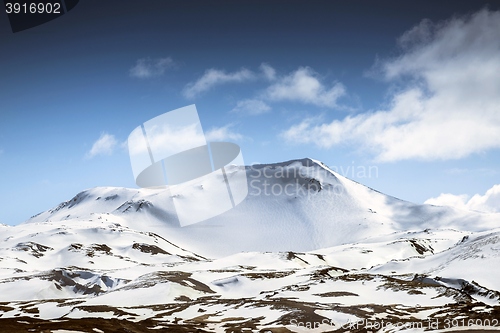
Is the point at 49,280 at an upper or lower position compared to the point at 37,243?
lower

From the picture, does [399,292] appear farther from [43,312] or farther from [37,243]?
[37,243]

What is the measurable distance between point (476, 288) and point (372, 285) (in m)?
21.1

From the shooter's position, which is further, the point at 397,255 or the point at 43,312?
the point at 397,255

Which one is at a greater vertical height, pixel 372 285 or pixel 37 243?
pixel 37 243

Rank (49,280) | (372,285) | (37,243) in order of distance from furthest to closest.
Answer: (37,243), (49,280), (372,285)

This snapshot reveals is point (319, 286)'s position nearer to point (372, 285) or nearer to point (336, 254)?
point (372, 285)

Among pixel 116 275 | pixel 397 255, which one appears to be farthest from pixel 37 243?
pixel 397 255

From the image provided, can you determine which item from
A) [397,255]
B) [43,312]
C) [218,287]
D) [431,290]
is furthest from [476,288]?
[397,255]

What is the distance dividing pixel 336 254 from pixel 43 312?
129270 millimetres

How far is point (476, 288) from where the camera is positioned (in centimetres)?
7488

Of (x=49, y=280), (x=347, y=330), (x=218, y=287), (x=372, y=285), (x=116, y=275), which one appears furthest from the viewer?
(x=116, y=275)

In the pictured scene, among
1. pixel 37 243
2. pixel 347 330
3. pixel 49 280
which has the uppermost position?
pixel 37 243

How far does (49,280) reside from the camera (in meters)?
122

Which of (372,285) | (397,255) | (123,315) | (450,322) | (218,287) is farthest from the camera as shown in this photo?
(397,255)
